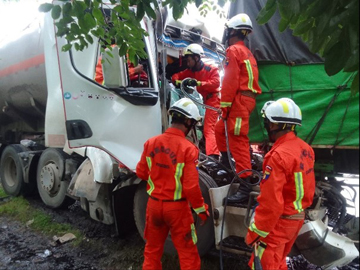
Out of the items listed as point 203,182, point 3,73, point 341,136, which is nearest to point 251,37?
point 341,136

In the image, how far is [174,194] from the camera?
2.72m

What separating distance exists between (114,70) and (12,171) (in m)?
4.23

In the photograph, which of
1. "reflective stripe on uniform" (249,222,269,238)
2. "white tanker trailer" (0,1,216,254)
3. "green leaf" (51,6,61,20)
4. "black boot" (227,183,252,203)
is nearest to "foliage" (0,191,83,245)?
"white tanker trailer" (0,1,216,254)

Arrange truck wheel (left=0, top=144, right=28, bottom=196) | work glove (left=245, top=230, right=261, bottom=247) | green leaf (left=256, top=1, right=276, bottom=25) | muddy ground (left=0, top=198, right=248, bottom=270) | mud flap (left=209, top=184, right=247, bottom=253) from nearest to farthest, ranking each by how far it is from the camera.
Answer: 1. green leaf (left=256, top=1, right=276, bottom=25)
2. work glove (left=245, top=230, right=261, bottom=247)
3. mud flap (left=209, top=184, right=247, bottom=253)
4. muddy ground (left=0, top=198, right=248, bottom=270)
5. truck wheel (left=0, top=144, right=28, bottom=196)

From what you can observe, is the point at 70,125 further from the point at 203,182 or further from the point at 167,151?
the point at 203,182

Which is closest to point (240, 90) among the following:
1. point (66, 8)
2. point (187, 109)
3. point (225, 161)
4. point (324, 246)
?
point (187, 109)

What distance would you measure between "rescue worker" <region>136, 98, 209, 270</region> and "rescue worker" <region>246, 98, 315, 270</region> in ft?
1.97

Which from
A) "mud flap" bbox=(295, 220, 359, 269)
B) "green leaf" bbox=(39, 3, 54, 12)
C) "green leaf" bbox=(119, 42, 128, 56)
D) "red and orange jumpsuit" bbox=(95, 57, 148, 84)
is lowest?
"mud flap" bbox=(295, 220, 359, 269)

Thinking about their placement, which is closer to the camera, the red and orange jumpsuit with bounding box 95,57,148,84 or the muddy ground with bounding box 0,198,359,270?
the muddy ground with bounding box 0,198,359,270

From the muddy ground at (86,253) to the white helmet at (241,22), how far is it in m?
2.27

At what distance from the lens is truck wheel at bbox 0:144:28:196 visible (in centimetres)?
564

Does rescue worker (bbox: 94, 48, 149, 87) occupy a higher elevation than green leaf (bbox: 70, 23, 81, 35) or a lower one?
lower

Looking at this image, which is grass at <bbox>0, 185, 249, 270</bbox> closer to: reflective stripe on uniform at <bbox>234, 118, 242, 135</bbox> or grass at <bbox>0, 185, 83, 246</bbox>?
grass at <bbox>0, 185, 83, 246</bbox>

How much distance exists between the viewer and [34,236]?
4.25 m
